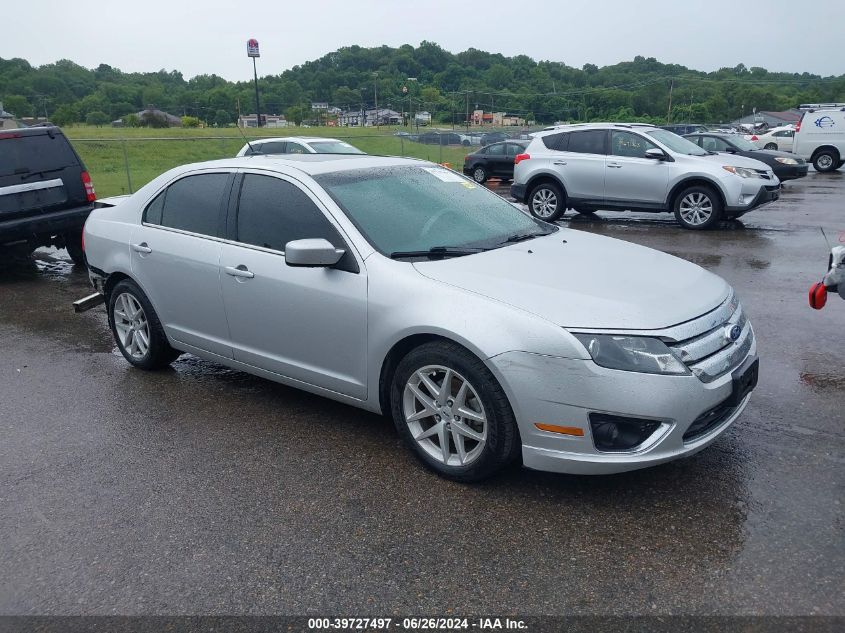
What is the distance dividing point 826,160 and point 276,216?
24210mm

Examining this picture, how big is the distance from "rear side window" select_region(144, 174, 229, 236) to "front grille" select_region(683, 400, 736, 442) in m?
3.15

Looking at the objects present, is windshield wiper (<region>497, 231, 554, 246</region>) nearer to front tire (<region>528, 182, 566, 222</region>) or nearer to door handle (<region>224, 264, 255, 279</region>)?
door handle (<region>224, 264, 255, 279</region>)

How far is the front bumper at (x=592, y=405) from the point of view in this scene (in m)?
3.24

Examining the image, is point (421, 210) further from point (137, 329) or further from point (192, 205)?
point (137, 329)

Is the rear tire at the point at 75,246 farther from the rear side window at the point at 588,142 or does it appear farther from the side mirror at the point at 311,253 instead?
the rear side window at the point at 588,142

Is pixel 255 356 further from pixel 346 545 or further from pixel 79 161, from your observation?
pixel 79 161

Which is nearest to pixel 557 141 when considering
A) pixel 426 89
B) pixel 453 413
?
pixel 453 413

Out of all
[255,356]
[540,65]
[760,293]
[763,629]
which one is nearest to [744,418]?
[763,629]

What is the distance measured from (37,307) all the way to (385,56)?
56.7 m

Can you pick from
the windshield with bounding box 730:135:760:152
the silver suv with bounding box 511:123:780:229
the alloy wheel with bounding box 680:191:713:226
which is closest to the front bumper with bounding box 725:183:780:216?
the silver suv with bounding box 511:123:780:229

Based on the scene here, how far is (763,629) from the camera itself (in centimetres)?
263

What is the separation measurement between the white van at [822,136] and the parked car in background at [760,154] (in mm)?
4727

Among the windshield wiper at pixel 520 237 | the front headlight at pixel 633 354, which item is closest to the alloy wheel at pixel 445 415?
the front headlight at pixel 633 354

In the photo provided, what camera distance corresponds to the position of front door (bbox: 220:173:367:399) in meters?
4.07
